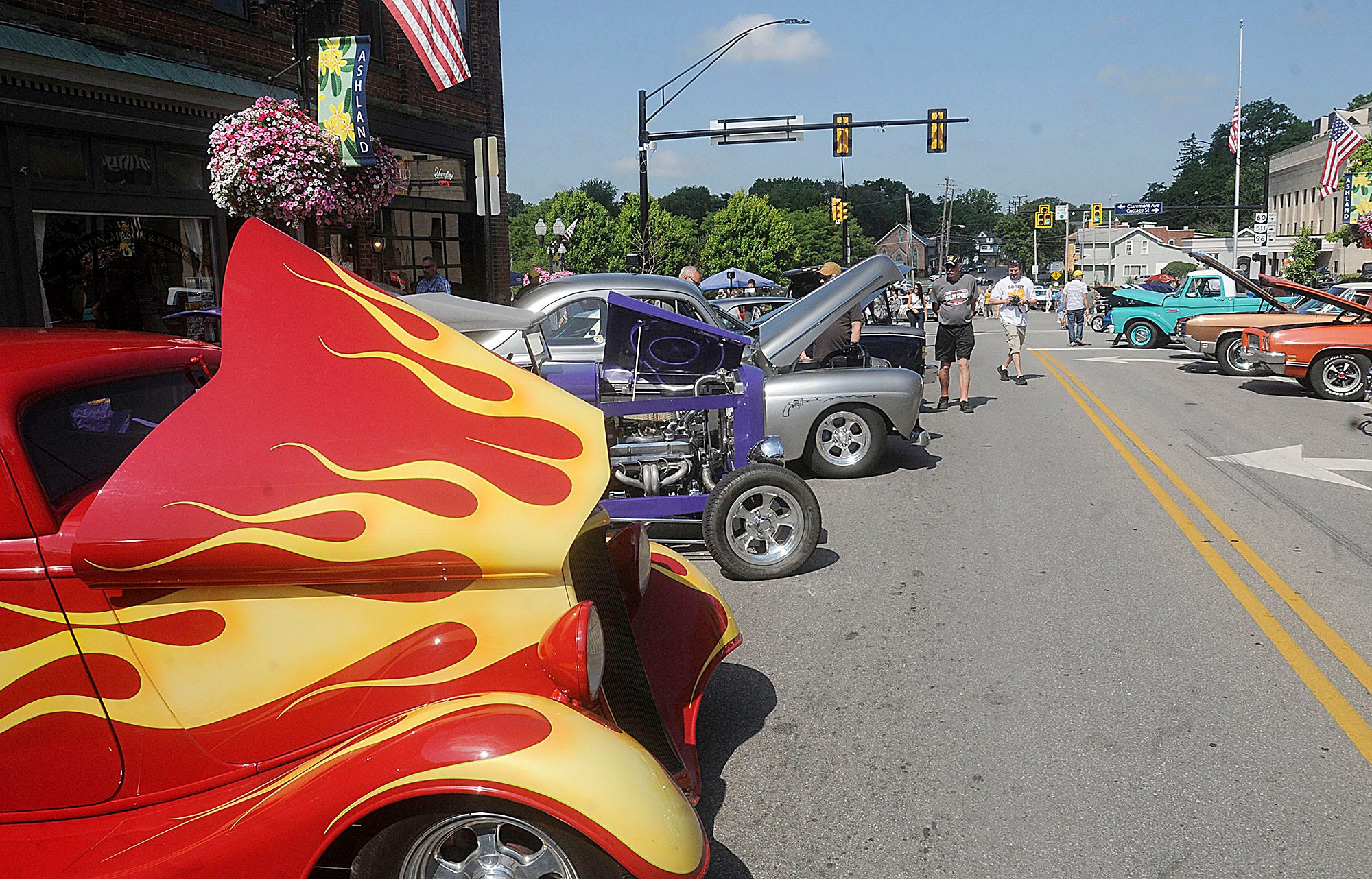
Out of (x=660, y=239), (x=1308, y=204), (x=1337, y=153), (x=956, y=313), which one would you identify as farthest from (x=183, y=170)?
(x=1308, y=204)

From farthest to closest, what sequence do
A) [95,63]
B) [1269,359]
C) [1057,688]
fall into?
1. [1269,359]
2. [95,63]
3. [1057,688]

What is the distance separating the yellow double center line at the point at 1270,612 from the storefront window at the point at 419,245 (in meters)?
12.2

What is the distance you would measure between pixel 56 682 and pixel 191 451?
70cm

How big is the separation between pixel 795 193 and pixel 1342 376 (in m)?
153

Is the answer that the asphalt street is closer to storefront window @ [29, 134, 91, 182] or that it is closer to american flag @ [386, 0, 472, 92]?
american flag @ [386, 0, 472, 92]

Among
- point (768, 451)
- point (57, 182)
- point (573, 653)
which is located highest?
point (57, 182)

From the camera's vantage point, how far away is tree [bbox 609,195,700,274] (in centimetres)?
7912

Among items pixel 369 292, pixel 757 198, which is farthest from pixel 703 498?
pixel 757 198

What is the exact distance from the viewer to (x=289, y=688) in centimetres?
276

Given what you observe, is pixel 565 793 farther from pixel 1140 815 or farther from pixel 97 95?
pixel 97 95

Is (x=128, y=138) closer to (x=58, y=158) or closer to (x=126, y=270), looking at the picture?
(x=58, y=158)

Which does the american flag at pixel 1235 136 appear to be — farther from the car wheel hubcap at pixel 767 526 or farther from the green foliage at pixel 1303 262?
the car wheel hubcap at pixel 767 526

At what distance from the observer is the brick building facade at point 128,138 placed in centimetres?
1009

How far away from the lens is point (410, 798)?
101 inches
